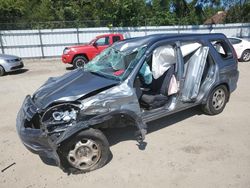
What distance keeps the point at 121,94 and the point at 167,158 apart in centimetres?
122

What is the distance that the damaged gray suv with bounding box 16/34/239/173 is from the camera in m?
3.38

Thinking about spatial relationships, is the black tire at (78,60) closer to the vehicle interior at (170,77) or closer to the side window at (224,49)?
the side window at (224,49)

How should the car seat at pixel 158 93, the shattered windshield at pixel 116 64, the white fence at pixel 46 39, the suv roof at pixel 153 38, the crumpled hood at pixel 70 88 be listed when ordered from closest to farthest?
the crumpled hood at pixel 70 88 → the shattered windshield at pixel 116 64 → the suv roof at pixel 153 38 → the car seat at pixel 158 93 → the white fence at pixel 46 39

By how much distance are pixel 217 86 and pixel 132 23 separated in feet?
45.7

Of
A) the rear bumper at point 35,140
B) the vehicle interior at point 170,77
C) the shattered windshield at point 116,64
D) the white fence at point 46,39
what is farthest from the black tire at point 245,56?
the rear bumper at point 35,140

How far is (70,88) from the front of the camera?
3766mm

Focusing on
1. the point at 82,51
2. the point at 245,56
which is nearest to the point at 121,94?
the point at 82,51

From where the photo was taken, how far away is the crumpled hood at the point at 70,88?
11.6ft

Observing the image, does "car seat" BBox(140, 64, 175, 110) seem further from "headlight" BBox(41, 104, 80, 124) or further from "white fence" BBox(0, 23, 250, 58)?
"white fence" BBox(0, 23, 250, 58)

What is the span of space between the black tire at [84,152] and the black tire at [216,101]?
2.67 meters

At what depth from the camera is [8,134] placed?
4.81m

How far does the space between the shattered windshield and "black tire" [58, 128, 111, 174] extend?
100cm

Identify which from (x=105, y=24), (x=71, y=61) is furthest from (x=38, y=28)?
(x=71, y=61)

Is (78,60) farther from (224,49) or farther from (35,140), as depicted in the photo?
(35,140)
